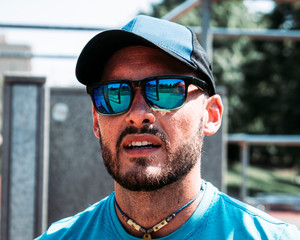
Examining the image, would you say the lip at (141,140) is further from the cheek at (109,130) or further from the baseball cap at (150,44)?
the baseball cap at (150,44)

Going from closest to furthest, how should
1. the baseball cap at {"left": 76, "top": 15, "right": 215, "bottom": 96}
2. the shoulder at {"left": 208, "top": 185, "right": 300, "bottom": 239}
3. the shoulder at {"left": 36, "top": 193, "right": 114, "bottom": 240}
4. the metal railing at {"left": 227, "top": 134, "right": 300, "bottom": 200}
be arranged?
the shoulder at {"left": 208, "top": 185, "right": 300, "bottom": 239}
the baseball cap at {"left": 76, "top": 15, "right": 215, "bottom": 96}
the shoulder at {"left": 36, "top": 193, "right": 114, "bottom": 240}
the metal railing at {"left": 227, "top": 134, "right": 300, "bottom": 200}

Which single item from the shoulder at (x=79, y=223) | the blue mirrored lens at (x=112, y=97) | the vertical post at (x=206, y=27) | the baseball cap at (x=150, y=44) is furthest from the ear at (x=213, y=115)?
the vertical post at (x=206, y=27)

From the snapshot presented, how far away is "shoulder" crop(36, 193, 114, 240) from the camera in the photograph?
68.0 inches

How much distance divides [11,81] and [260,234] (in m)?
2.23

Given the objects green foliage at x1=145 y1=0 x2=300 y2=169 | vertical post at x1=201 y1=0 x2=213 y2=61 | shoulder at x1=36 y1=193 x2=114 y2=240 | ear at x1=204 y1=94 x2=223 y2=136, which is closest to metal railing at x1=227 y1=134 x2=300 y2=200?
vertical post at x1=201 y1=0 x2=213 y2=61

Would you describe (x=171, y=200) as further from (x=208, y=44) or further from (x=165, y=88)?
(x=208, y=44)

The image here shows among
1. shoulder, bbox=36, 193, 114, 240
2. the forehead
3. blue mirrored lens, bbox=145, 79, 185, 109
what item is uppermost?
the forehead

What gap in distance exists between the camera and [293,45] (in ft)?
58.8

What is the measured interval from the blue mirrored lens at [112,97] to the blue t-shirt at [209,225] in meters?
0.43

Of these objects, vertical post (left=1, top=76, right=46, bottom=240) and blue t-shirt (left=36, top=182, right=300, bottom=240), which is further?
vertical post (left=1, top=76, right=46, bottom=240)

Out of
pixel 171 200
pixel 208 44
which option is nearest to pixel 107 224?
pixel 171 200

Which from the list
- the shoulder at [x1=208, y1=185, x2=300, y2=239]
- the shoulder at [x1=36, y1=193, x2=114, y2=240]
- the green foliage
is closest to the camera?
the shoulder at [x1=208, y1=185, x2=300, y2=239]

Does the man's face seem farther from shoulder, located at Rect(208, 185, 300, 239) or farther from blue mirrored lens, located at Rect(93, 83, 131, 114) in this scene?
shoulder, located at Rect(208, 185, 300, 239)

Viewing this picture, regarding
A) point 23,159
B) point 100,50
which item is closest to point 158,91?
point 100,50
